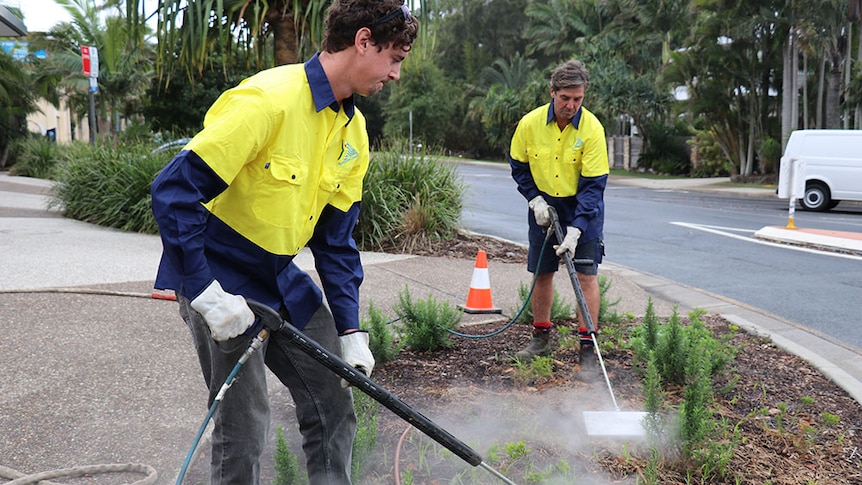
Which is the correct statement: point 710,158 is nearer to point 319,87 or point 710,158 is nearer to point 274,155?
point 319,87

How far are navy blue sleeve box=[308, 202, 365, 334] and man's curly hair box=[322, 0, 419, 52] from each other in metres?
0.53

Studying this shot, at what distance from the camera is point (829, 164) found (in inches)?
654

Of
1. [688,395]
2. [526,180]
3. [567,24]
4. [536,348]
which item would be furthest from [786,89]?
[688,395]

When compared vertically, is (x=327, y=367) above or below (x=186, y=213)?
below

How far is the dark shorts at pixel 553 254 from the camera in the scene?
4.49 metres

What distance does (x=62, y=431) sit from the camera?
3297mm

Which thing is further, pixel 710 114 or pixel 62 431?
pixel 710 114

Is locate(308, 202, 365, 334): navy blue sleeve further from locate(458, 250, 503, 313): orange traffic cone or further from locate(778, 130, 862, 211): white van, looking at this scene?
locate(778, 130, 862, 211): white van

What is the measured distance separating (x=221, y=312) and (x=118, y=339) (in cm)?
295

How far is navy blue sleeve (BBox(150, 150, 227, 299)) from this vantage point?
A: 1.88m

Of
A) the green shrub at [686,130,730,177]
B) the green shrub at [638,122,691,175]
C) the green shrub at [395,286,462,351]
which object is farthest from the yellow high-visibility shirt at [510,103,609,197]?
the green shrub at [638,122,691,175]

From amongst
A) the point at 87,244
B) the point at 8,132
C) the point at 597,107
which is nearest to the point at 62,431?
the point at 87,244

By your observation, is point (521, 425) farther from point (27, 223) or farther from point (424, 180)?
point (27, 223)

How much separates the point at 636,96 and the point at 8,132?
22152 mm
